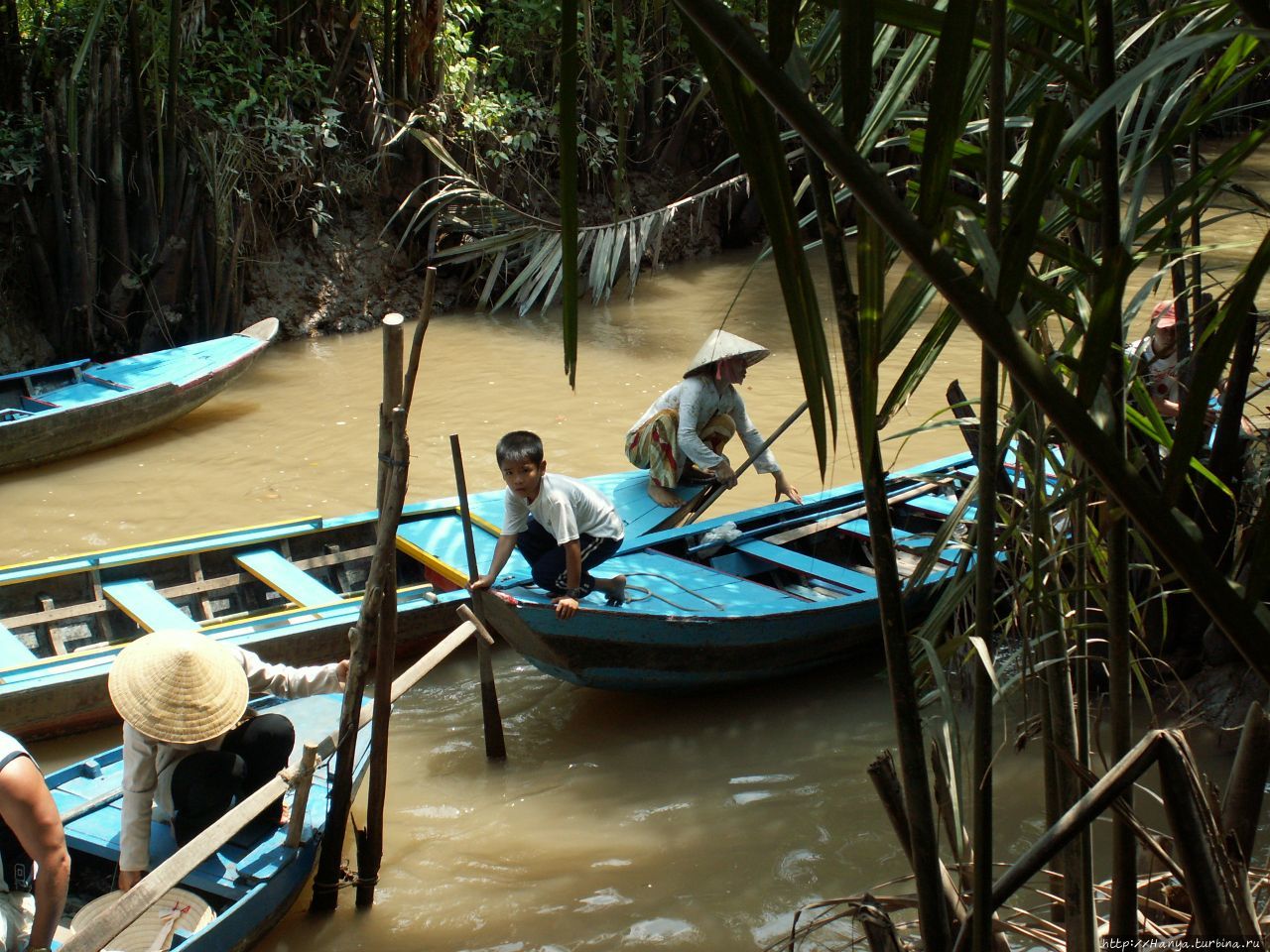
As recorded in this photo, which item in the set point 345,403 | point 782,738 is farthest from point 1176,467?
point 345,403

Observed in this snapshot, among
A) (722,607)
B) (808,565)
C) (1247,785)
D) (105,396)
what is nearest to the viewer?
(1247,785)

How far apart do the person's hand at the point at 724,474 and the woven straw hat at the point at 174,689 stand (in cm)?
314

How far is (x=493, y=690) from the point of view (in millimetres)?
4691

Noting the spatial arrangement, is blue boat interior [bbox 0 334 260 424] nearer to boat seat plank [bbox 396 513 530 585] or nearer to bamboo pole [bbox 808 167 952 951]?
boat seat plank [bbox 396 513 530 585]

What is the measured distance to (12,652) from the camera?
4906 millimetres

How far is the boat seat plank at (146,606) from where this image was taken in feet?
16.7

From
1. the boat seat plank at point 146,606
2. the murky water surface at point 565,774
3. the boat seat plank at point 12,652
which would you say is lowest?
the murky water surface at point 565,774

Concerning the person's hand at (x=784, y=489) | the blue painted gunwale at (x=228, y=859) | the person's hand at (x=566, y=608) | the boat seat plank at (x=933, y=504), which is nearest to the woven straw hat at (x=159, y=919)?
the blue painted gunwale at (x=228, y=859)

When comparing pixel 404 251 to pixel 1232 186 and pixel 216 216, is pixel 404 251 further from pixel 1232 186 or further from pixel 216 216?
pixel 1232 186

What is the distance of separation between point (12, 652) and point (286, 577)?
1209mm

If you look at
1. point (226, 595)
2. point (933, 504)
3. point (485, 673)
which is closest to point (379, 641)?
point (485, 673)

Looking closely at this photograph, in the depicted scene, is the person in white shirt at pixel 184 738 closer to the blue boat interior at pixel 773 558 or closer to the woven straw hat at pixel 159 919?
the woven straw hat at pixel 159 919

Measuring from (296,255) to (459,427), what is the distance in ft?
12.7

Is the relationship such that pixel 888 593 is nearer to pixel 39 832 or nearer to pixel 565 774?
pixel 39 832
